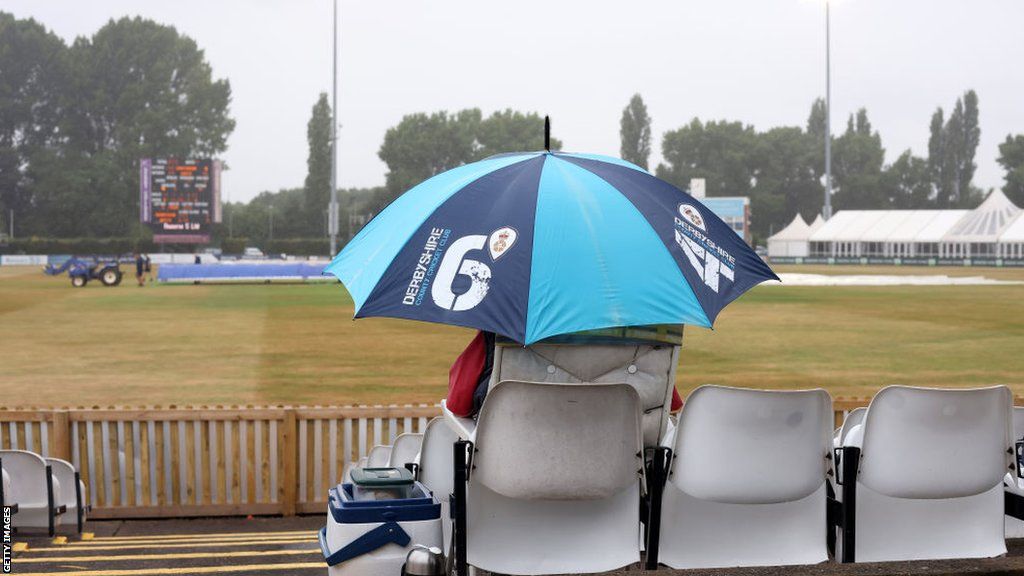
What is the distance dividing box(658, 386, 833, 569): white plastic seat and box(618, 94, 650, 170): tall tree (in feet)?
363

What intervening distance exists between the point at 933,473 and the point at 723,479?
0.73m

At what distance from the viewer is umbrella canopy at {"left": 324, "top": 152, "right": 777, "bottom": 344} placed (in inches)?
148

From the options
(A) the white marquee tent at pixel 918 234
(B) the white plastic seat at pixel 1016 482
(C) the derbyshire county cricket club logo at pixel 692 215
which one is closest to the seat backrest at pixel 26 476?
(C) the derbyshire county cricket club logo at pixel 692 215

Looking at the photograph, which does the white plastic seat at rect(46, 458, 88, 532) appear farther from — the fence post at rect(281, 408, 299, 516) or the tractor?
the tractor

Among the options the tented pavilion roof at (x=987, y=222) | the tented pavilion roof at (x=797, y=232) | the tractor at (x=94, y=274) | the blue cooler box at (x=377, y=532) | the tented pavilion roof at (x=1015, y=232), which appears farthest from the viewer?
the tented pavilion roof at (x=797, y=232)

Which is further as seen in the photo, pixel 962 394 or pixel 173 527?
pixel 173 527

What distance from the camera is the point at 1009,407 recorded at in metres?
3.92

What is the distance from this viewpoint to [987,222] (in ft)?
225

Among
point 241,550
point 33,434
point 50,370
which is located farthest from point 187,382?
point 241,550

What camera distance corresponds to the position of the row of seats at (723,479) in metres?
3.40

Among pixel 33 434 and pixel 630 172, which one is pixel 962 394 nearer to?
pixel 630 172

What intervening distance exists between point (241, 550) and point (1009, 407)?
367 cm

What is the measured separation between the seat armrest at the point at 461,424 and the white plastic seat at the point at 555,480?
0.15 meters

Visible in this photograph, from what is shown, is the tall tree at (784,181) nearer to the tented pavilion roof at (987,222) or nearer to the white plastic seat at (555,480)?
the tented pavilion roof at (987,222)
